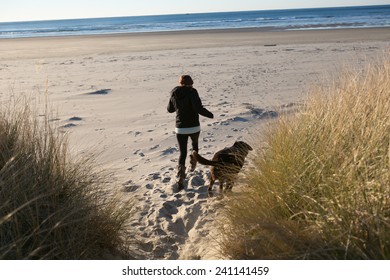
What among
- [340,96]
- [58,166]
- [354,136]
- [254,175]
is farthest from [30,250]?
[340,96]

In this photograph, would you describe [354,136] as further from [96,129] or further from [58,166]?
[96,129]

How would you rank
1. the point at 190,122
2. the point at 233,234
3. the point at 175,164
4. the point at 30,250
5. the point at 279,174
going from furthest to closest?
the point at 175,164 → the point at 190,122 → the point at 279,174 → the point at 233,234 → the point at 30,250

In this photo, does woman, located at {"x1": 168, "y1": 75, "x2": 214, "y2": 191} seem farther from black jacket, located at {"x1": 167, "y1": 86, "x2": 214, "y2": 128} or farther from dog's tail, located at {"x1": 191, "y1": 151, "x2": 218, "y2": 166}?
dog's tail, located at {"x1": 191, "y1": 151, "x2": 218, "y2": 166}

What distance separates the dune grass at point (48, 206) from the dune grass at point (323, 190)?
116 centimetres

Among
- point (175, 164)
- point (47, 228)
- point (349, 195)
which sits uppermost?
point (349, 195)

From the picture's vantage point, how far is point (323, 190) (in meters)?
3.68

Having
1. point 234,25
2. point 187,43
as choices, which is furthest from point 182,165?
point 234,25

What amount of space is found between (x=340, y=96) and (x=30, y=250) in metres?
3.70

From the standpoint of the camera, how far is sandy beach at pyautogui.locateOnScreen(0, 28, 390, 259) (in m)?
5.08

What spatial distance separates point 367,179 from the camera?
3.46 metres

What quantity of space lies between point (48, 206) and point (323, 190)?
7.86 ft

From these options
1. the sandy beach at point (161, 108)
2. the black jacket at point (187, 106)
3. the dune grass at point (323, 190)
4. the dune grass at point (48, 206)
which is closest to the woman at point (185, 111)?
the black jacket at point (187, 106)

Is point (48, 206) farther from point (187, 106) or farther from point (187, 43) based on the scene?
point (187, 43)

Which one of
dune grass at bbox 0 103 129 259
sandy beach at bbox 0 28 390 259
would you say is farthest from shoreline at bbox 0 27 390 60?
dune grass at bbox 0 103 129 259
